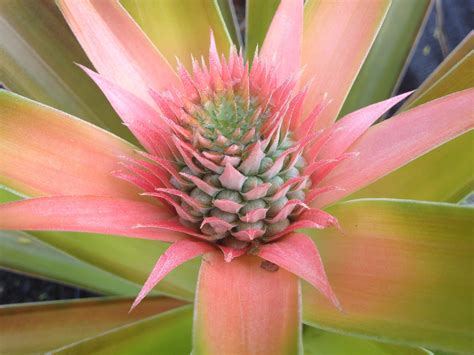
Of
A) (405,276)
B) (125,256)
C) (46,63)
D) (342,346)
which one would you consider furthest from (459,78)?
(46,63)

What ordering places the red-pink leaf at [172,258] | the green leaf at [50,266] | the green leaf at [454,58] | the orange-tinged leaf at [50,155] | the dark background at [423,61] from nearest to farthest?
1. the red-pink leaf at [172,258]
2. the orange-tinged leaf at [50,155]
3. the green leaf at [454,58]
4. the green leaf at [50,266]
5. the dark background at [423,61]

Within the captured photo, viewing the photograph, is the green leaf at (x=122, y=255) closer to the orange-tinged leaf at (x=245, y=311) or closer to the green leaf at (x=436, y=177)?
the orange-tinged leaf at (x=245, y=311)

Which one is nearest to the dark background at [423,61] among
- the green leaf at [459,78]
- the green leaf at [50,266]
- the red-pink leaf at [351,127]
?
the green leaf at [50,266]

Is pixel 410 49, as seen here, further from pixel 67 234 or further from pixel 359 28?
pixel 67 234

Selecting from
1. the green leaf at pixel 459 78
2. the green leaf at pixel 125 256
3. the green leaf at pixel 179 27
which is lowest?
the green leaf at pixel 125 256

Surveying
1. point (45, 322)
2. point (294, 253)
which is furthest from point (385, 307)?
point (45, 322)

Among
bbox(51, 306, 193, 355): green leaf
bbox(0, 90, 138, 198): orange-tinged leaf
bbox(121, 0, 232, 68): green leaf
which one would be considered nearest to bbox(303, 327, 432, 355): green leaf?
bbox(51, 306, 193, 355): green leaf
